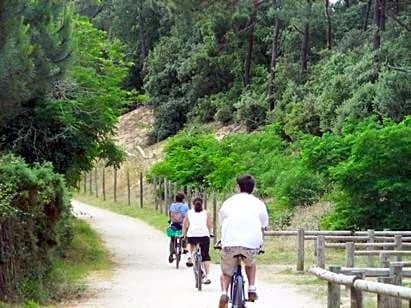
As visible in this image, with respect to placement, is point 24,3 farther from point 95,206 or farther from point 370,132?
point 95,206

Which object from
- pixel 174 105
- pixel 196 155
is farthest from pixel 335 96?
pixel 174 105

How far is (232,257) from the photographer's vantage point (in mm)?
11367

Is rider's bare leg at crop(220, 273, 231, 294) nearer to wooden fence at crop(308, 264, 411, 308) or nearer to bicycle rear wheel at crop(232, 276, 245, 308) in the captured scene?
bicycle rear wheel at crop(232, 276, 245, 308)

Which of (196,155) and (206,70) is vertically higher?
(206,70)

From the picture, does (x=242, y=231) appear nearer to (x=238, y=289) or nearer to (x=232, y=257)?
(x=232, y=257)

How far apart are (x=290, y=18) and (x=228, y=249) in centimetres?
3980

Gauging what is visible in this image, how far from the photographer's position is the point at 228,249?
11.3 m

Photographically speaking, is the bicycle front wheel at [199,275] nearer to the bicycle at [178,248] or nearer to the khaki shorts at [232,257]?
the bicycle at [178,248]

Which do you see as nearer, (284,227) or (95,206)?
(284,227)

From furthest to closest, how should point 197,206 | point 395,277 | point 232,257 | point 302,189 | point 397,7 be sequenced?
1. point 397,7
2. point 302,189
3. point 197,206
4. point 232,257
5. point 395,277

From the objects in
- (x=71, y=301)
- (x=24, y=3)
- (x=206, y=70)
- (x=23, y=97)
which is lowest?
(x=71, y=301)

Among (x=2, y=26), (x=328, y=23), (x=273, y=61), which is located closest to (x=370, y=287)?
(x=2, y=26)

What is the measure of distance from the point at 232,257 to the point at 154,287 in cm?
707

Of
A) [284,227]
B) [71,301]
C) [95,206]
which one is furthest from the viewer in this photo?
[95,206]
